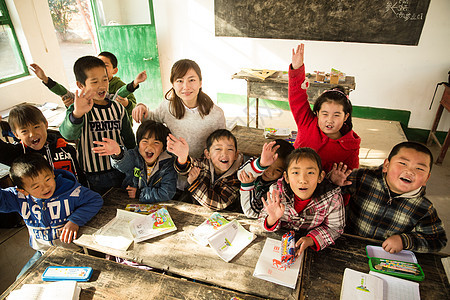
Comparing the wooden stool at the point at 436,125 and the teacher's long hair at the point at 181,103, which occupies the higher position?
the teacher's long hair at the point at 181,103

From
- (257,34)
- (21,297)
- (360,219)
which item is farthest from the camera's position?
(257,34)

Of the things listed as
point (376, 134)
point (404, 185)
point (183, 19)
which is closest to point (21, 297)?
point (404, 185)

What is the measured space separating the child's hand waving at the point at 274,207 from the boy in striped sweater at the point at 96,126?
1.22 meters

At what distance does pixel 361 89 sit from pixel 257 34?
198cm

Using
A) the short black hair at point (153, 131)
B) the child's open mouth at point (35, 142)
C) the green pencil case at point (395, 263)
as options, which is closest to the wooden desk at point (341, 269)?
the green pencil case at point (395, 263)

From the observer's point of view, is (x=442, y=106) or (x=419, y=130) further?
(x=419, y=130)

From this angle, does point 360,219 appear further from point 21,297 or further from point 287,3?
point 287,3

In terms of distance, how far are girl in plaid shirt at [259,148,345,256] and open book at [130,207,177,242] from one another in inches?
20.6

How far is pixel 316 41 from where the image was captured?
4.59 m

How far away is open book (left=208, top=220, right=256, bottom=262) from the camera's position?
1.40 meters

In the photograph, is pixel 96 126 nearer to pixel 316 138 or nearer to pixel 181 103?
pixel 181 103

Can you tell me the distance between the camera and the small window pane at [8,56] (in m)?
3.95

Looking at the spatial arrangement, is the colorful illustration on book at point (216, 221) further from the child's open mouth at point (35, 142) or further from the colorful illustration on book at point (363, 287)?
the child's open mouth at point (35, 142)

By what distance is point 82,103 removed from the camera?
1737 mm
